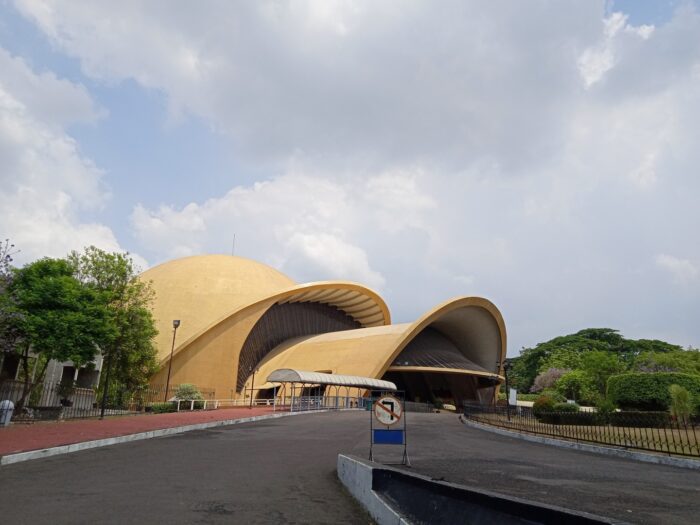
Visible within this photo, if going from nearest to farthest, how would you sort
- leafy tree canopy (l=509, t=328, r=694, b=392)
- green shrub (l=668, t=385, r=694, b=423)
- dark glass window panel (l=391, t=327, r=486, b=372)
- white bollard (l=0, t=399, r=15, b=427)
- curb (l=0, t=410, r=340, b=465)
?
curb (l=0, t=410, r=340, b=465)
white bollard (l=0, t=399, r=15, b=427)
green shrub (l=668, t=385, r=694, b=423)
dark glass window panel (l=391, t=327, r=486, b=372)
leafy tree canopy (l=509, t=328, r=694, b=392)

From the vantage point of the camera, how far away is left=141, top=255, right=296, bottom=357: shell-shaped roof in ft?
137

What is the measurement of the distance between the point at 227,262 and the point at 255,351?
1045 centimetres

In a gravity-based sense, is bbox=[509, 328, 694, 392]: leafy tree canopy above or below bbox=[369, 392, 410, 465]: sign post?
above

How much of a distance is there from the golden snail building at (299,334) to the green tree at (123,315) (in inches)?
113

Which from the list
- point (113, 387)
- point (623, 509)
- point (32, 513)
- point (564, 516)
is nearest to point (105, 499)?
point (32, 513)

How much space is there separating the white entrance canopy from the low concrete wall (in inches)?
894

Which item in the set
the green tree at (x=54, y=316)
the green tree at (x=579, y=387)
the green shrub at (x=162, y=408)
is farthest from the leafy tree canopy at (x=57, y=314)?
the green tree at (x=579, y=387)

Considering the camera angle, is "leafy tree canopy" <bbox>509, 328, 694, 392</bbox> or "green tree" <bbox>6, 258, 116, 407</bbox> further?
"leafy tree canopy" <bbox>509, 328, 694, 392</bbox>

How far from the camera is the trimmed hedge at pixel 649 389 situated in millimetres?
23125

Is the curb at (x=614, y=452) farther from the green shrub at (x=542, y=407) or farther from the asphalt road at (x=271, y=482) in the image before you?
the green shrub at (x=542, y=407)

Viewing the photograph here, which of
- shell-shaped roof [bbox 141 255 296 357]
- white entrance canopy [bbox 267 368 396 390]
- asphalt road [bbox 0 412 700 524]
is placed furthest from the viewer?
shell-shaped roof [bbox 141 255 296 357]

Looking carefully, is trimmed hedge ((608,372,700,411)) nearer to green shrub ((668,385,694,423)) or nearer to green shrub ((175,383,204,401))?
green shrub ((668,385,694,423))

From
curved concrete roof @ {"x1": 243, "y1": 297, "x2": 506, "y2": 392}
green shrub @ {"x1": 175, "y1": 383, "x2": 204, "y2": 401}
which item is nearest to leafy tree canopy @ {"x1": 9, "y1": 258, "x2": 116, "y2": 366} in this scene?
green shrub @ {"x1": 175, "y1": 383, "x2": 204, "y2": 401}

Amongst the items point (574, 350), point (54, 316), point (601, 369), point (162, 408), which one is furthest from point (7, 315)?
point (574, 350)
